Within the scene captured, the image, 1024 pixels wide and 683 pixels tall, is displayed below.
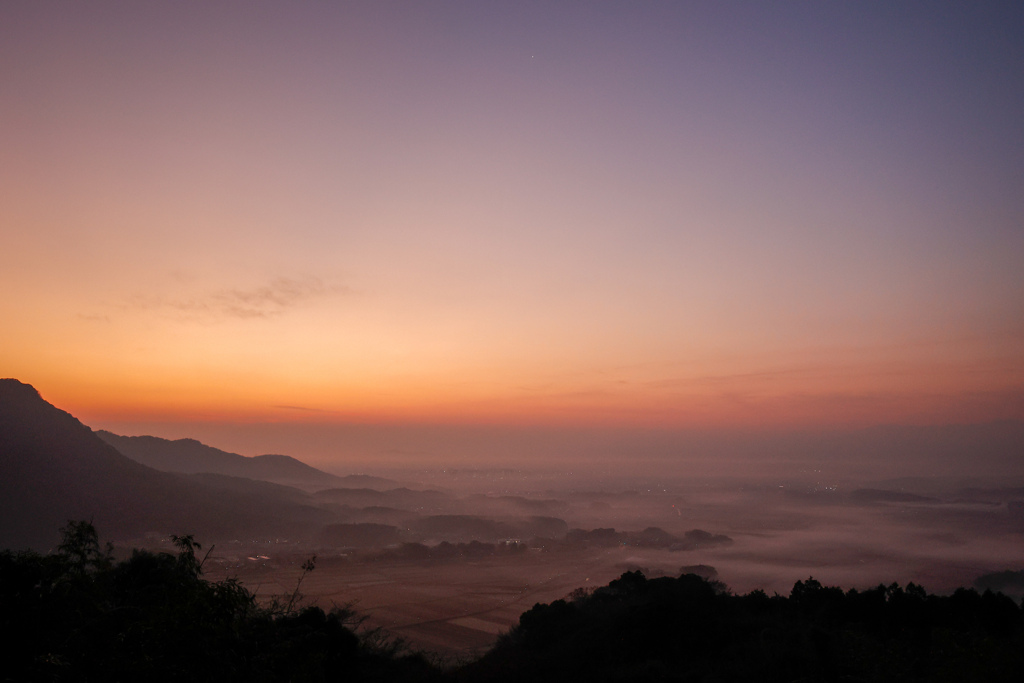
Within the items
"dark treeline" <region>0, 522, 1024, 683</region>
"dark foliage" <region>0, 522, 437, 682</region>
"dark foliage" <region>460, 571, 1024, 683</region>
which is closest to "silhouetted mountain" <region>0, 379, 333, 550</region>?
"dark treeline" <region>0, 522, 1024, 683</region>

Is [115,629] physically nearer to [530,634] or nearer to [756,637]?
[756,637]

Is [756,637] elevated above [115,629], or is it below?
below

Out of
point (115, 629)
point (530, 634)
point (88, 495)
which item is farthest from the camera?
point (88, 495)

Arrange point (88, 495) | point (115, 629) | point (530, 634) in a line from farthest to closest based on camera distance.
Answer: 1. point (88, 495)
2. point (530, 634)
3. point (115, 629)

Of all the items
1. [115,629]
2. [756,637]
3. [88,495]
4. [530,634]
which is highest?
[115,629]

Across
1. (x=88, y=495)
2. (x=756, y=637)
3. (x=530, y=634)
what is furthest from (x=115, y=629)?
(x=88, y=495)

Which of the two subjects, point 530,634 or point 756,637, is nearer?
point 756,637

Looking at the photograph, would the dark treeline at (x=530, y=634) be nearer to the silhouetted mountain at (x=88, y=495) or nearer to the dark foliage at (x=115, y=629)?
the dark foliage at (x=115, y=629)

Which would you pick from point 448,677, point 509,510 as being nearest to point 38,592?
point 448,677
